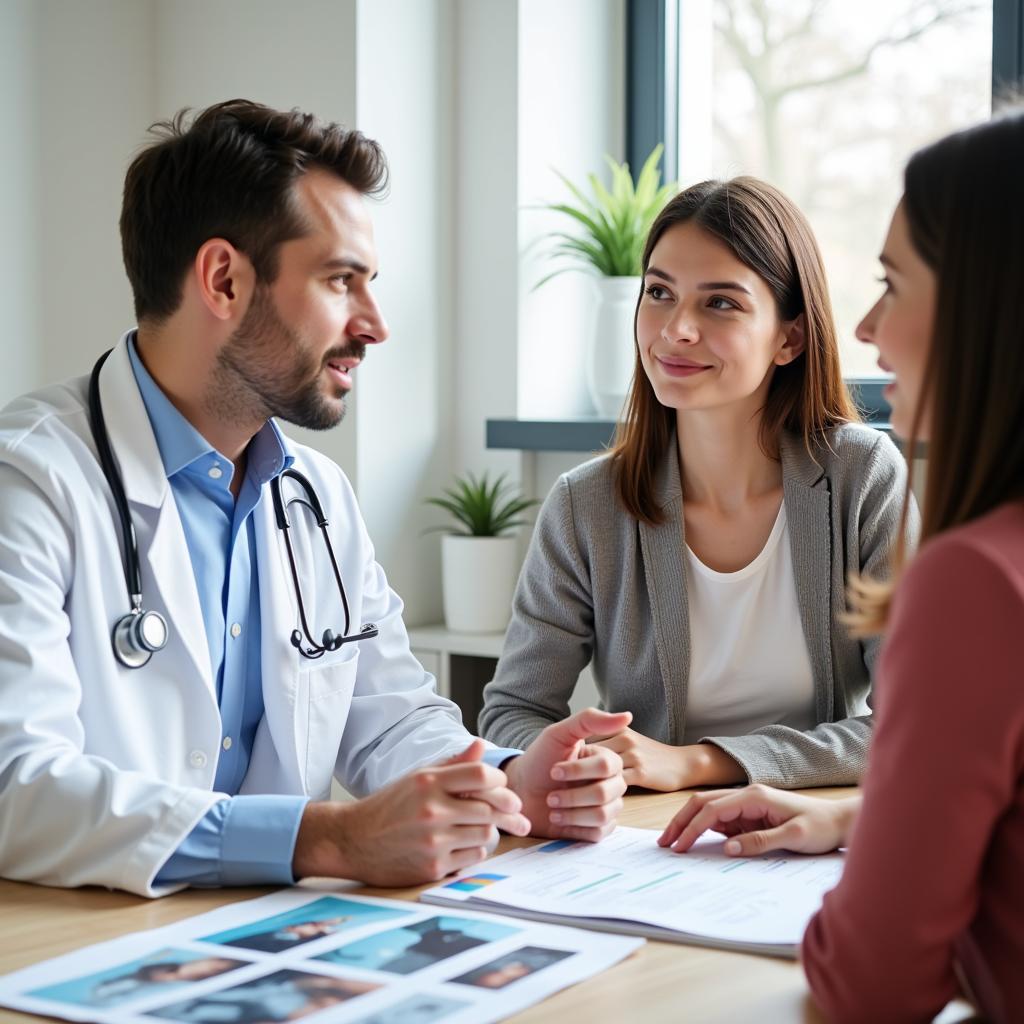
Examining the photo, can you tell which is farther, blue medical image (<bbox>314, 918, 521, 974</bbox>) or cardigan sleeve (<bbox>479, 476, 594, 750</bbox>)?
cardigan sleeve (<bbox>479, 476, 594, 750</bbox>)

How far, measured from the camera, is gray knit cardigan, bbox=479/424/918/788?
2.00 metres

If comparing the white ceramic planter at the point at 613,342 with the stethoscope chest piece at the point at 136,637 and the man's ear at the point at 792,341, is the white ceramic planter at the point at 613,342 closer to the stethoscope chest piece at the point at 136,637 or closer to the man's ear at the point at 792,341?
the man's ear at the point at 792,341

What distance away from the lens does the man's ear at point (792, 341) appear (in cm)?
214

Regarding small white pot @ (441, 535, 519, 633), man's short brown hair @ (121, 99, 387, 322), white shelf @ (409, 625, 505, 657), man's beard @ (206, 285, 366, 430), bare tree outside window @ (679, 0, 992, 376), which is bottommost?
white shelf @ (409, 625, 505, 657)

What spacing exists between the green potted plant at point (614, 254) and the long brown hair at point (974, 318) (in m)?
2.31

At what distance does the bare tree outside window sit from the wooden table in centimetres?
234

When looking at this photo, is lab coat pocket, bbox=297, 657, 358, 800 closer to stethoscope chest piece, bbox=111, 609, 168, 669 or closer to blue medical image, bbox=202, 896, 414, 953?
stethoscope chest piece, bbox=111, 609, 168, 669

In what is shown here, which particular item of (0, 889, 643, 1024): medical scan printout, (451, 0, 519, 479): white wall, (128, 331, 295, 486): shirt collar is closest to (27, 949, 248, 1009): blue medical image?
(0, 889, 643, 1024): medical scan printout

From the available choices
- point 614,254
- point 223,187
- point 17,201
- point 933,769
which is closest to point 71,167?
point 17,201

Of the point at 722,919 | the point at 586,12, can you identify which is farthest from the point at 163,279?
the point at 586,12

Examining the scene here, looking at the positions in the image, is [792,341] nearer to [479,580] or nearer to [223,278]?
[223,278]

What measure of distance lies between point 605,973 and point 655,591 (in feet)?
3.32

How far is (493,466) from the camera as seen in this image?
3.33 m

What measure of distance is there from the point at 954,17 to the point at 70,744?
2.56 metres
